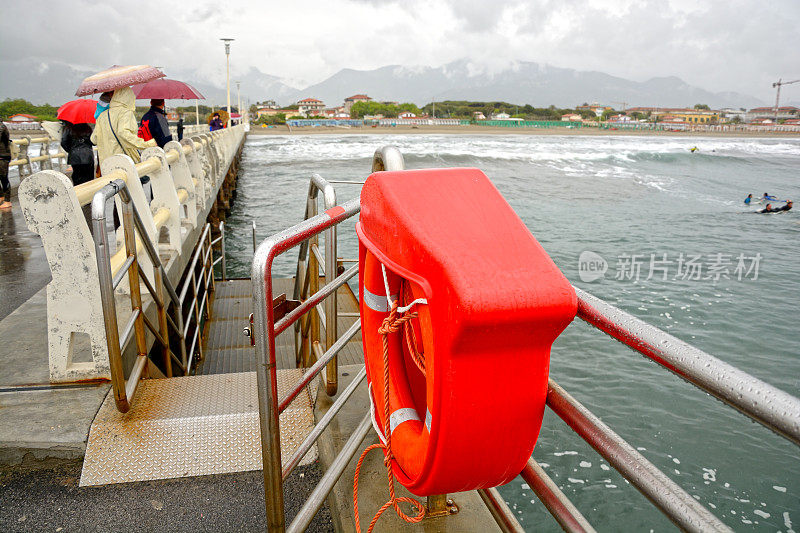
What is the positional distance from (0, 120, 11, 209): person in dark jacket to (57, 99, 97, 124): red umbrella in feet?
5.70

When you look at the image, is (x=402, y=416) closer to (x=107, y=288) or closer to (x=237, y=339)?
(x=107, y=288)

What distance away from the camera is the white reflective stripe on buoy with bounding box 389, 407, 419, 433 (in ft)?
4.93

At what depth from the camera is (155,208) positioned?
496 cm

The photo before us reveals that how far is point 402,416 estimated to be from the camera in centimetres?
151

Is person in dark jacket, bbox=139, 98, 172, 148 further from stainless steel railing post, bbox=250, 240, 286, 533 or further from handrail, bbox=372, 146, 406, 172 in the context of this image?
stainless steel railing post, bbox=250, 240, 286, 533

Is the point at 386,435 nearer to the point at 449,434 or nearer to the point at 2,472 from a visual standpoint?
the point at 449,434

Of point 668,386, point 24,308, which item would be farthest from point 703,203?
point 24,308

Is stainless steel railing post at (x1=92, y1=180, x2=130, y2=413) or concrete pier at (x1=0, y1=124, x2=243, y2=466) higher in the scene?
stainless steel railing post at (x1=92, y1=180, x2=130, y2=413)

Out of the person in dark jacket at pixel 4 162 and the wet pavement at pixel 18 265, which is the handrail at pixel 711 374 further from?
the person in dark jacket at pixel 4 162

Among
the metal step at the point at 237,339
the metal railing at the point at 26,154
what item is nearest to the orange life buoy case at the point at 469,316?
the metal step at the point at 237,339

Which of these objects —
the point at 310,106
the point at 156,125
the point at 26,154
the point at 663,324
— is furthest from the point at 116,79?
the point at 310,106

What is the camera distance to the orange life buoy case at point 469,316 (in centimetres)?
106

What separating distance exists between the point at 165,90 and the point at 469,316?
1317cm

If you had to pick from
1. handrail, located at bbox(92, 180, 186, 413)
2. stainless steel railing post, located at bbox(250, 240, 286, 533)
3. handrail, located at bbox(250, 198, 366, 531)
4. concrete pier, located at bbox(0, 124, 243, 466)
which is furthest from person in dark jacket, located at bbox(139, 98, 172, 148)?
stainless steel railing post, located at bbox(250, 240, 286, 533)
